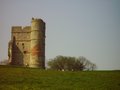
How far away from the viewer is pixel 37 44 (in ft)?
165

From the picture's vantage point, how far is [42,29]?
51969 millimetres

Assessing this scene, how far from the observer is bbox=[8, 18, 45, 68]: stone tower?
165ft

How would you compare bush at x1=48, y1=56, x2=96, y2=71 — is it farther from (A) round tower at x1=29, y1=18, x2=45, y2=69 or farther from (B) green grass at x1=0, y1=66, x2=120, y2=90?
(B) green grass at x1=0, y1=66, x2=120, y2=90

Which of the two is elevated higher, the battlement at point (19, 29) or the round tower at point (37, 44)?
the battlement at point (19, 29)

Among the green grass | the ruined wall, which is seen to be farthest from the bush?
the green grass

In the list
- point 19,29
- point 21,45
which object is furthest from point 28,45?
point 19,29

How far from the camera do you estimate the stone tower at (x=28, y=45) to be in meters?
50.2

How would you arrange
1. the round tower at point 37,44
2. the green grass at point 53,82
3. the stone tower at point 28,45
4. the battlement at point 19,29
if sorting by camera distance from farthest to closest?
the battlement at point 19,29, the stone tower at point 28,45, the round tower at point 37,44, the green grass at point 53,82

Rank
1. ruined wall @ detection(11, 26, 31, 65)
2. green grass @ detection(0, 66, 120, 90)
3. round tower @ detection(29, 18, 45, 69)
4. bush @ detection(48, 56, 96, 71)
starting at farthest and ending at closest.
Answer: bush @ detection(48, 56, 96, 71)
ruined wall @ detection(11, 26, 31, 65)
round tower @ detection(29, 18, 45, 69)
green grass @ detection(0, 66, 120, 90)

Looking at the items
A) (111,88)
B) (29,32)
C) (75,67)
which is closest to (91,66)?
(75,67)

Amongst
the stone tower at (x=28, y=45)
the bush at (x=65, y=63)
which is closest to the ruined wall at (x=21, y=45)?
the stone tower at (x=28, y=45)

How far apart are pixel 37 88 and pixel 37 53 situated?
33.5 meters

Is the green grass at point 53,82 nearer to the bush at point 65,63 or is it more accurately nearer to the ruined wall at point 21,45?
the ruined wall at point 21,45

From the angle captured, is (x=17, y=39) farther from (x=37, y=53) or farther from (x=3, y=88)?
(x=3, y=88)
